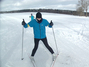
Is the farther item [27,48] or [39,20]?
[27,48]

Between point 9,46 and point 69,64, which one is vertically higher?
point 9,46

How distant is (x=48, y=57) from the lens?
293 cm

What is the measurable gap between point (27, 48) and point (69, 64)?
6.18 ft

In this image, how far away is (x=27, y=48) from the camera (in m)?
3.49

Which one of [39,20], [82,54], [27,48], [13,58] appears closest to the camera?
[39,20]

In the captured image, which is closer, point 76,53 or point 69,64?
point 69,64

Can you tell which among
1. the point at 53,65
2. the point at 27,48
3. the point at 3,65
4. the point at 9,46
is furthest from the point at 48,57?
the point at 9,46

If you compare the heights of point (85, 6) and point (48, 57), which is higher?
point (85, 6)

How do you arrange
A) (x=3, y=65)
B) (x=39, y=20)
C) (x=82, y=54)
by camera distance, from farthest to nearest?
1. (x=82, y=54)
2. (x=3, y=65)
3. (x=39, y=20)

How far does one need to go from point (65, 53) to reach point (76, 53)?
17.3 inches

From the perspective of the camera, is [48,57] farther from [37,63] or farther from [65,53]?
[65,53]

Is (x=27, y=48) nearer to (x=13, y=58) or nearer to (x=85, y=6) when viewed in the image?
(x=13, y=58)

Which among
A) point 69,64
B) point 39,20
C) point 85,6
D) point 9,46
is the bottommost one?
point 69,64

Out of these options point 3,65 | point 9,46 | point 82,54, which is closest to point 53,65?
point 82,54
